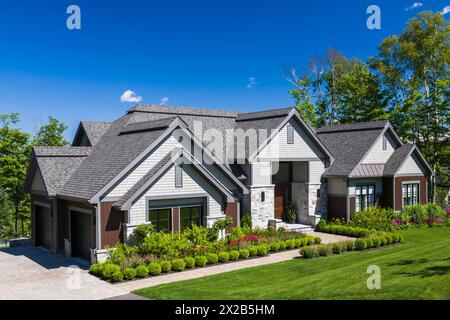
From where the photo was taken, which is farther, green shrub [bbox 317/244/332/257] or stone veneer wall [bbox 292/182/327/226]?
stone veneer wall [bbox 292/182/327/226]

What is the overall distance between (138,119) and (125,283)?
1350cm

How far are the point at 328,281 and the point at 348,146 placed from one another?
731 inches

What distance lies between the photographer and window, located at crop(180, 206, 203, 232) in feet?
Result: 67.1

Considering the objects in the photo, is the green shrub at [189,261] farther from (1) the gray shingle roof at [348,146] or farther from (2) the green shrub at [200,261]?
(1) the gray shingle roof at [348,146]

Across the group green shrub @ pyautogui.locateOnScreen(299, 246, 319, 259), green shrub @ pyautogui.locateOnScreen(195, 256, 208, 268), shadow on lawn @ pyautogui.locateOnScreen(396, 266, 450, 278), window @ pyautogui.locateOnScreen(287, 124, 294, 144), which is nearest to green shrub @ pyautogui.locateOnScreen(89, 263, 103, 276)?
green shrub @ pyautogui.locateOnScreen(195, 256, 208, 268)

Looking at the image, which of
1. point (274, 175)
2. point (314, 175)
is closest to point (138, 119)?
point (274, 175)

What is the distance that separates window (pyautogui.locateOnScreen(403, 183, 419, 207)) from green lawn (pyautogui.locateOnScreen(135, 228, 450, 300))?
13.0 meters

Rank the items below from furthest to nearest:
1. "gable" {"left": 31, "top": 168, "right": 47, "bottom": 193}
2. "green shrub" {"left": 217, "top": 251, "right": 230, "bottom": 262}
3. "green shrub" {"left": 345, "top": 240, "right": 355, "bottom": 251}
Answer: "gable" {"left": 31, "top": 168, "right": 47, "bottom": 193}
"green shrub" {"left": 345, "top": 240, "right": 355, "bottom": 251}
"green shrub" {"left": 217, "top": 251, "right": 230, "bottom": 262}

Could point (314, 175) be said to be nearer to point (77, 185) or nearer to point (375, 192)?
point (375, 192)

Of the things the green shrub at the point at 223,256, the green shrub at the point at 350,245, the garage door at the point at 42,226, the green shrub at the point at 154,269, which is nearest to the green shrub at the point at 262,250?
the green shrub at the point at 223,256

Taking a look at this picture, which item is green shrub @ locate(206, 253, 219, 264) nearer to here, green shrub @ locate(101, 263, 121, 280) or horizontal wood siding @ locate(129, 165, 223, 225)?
horizontal wood siding @ locate(129, 165, 223, 225)

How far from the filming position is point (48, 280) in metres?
16.0

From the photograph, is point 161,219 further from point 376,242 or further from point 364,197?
point 364,197

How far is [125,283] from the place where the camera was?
15359mm
